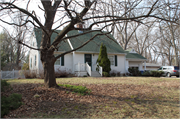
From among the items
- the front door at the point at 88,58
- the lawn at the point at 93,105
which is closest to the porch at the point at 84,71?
the front door at the point at 88,58

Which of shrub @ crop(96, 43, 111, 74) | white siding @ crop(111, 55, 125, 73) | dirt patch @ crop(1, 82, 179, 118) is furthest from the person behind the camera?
white siding @ crop(111, 55, 125, 73)

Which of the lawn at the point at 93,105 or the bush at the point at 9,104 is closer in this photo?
the bush at the point at 9,104

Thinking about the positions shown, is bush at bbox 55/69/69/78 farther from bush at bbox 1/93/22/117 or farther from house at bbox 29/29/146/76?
bush at bbox 1/93/22/117

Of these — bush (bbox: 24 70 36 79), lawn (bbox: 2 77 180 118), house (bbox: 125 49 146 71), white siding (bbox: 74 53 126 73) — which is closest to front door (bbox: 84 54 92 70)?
white siding (bbox: 74 53 126 73)

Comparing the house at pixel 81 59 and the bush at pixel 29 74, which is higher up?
the house at pixel 81 59

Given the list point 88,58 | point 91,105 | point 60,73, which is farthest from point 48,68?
point 88,58

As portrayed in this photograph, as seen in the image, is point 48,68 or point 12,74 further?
point 12,74

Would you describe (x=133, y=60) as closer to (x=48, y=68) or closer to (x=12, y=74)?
(x=12, y=74)

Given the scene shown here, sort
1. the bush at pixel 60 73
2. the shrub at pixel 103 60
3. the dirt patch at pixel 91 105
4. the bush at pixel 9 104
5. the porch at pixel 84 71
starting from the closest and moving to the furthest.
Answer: the bush at pixel 9 104, the dirt patch at pixel 91 105, the bush at pixel 60 73, the porch at pixel 84 71, the shrub at pixel 103 60

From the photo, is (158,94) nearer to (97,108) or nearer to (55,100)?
(97,108)

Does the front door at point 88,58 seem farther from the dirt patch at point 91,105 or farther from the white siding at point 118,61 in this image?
the dirt patch at point 91,105

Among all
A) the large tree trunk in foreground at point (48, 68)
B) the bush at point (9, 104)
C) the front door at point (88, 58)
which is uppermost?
the front door at point (88, 58)

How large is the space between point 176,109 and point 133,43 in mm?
35077

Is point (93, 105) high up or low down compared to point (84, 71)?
down
